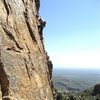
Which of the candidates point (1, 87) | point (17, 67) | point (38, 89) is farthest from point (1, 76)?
point (38, 89)

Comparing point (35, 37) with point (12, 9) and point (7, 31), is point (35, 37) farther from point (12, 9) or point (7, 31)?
point (7, 31)

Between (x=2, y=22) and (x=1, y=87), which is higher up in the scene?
(x=2, y=22)

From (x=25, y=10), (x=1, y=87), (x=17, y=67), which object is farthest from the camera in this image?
(x=25, y=10)

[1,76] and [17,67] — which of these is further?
[17,67]

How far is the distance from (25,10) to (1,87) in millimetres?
8663

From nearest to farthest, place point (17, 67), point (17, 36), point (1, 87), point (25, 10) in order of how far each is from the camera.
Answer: point (1, 87) → point (17, 67) → point (17, 36) → point (25, 10)

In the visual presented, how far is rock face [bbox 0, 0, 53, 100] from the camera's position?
14.4 m

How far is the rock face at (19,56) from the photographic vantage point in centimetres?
1442

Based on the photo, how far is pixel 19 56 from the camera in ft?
54.6

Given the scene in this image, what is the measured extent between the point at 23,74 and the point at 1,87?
237cm

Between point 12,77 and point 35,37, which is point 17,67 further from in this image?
point 35,37

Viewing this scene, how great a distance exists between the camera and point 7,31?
1600 cm

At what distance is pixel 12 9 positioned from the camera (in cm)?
1820

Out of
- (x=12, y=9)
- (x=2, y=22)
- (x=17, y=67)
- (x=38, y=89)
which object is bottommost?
(x=38, y=89)
